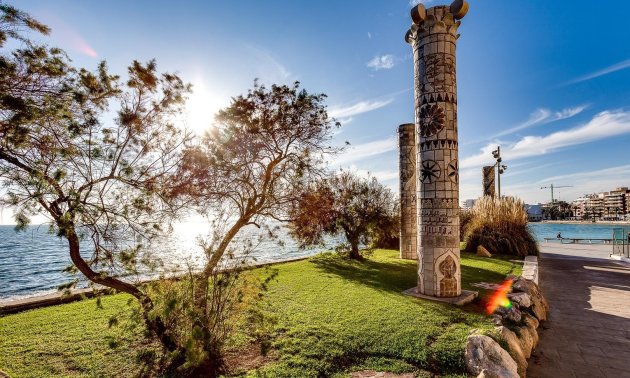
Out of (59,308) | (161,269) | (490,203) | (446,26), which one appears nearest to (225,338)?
(161,269)

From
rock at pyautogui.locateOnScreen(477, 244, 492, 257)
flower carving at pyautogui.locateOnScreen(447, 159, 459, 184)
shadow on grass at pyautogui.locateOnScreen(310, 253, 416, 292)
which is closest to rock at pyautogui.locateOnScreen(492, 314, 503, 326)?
shadow on grass at pyautogui.locateOnScreen(310, 253, 416, 292)

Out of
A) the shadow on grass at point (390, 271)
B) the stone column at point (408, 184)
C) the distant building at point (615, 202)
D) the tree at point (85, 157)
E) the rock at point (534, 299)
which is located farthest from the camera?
the distant building at point (615, 202)

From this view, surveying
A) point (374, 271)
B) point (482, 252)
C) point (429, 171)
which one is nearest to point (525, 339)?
point (429, 171)

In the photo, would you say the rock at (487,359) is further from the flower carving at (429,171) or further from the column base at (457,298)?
the flower carving at (429,171)

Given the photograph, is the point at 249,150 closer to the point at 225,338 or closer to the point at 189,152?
the point at 189,152

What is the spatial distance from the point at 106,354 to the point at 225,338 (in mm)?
1666

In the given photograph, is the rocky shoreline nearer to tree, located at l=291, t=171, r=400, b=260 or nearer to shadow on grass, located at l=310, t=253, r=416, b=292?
shadow on grass, located at l=310, t=253, r=416, b=292

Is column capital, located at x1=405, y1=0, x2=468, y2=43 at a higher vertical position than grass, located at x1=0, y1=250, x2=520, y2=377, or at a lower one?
higher

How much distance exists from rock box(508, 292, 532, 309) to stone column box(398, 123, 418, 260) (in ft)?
19.8

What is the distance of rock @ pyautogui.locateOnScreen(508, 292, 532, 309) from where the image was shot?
5.47m

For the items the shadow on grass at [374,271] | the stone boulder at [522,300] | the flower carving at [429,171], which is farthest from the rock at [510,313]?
the flower carving at [429,171]

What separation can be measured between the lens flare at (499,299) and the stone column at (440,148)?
0.66 metres

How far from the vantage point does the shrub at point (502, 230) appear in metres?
12.3

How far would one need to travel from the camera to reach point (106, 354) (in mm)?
3967
